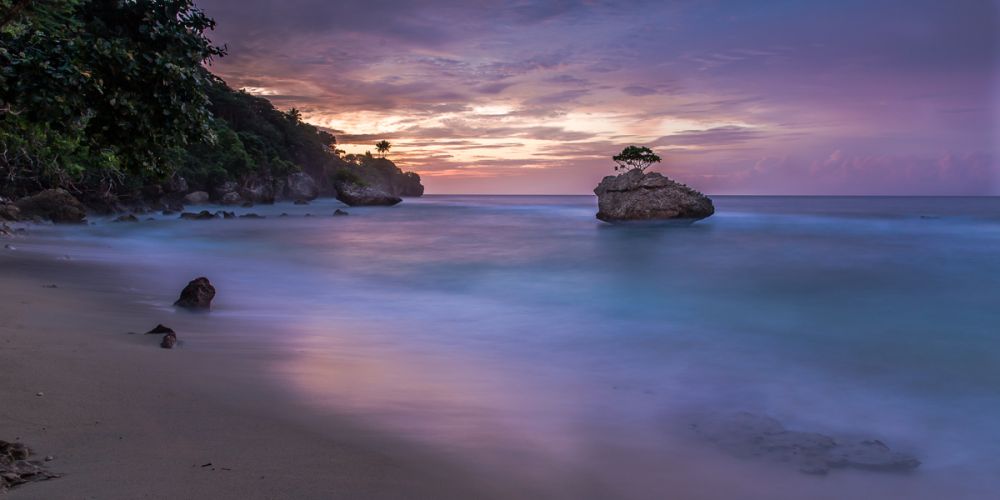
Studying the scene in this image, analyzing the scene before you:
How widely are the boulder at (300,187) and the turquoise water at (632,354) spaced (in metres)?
77.4

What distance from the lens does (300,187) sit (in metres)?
103

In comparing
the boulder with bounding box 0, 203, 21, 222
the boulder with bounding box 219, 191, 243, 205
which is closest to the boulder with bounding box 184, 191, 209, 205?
the boulder with bounding box 219, 191, 243, 205

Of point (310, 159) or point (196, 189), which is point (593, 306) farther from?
point (310, 159)

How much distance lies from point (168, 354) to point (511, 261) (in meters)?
19.4

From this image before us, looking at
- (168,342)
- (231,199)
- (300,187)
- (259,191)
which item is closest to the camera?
(168,342)

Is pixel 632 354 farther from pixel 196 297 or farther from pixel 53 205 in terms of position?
pixel 53 205

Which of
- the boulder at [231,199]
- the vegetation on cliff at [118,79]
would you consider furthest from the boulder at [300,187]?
the vegetation on cliff at [118,79]

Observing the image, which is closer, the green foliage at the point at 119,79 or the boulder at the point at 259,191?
the green foliage at the point at 119,79

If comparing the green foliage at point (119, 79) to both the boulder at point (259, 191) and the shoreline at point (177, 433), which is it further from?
the boulder at point (259, 191)

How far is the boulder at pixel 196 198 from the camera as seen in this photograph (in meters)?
72.2

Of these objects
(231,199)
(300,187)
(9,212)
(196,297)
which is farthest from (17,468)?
(300,187)

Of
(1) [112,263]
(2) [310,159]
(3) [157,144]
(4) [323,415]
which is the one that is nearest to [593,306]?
(4) [323,415]

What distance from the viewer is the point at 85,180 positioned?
44.1m

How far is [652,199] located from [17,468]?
1782 inches
